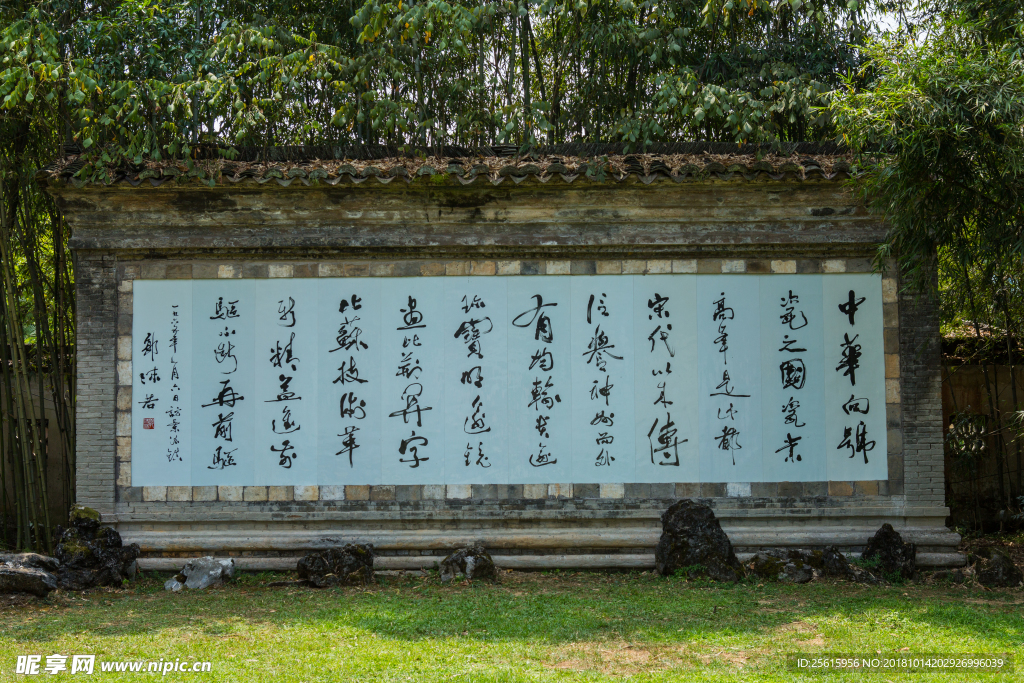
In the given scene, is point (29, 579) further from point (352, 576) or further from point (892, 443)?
point (892, 443)

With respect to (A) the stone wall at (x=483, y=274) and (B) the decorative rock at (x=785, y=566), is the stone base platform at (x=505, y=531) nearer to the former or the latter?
(A) the stone wall at (x=483, y=274)

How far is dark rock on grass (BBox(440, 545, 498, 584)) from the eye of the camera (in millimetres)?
6172

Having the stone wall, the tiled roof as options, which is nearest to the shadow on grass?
the stone wall

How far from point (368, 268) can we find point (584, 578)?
3262 mm

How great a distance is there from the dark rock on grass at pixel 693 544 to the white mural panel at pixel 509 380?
15.5 inches

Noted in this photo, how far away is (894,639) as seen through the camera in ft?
15.1

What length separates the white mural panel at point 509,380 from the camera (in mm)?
6586

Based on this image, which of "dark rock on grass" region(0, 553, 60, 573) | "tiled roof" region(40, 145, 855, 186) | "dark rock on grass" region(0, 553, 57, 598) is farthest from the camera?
"tiled roof" region(40, 145, 855, 186)

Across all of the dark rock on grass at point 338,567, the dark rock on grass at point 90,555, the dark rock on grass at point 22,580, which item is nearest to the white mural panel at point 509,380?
the dark rock on grass at point 90,555

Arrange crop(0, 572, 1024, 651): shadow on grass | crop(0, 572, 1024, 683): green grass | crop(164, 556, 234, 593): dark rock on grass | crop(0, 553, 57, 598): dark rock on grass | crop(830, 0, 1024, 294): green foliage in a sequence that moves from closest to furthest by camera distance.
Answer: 1. crop(0, 572, 1024, 683): green grass
2. crop(0, 572, 1024, 651): shadow on grass
3. crop(830, 0, 1024, 294): green foliage
4. crop(0, 553, 57, 598): dark rock on grass
5. crop(164, 556, 234, 593): dark rock on grass

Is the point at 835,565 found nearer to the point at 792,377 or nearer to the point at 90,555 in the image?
the point at 792,377

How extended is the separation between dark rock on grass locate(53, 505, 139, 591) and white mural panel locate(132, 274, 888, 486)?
52cm

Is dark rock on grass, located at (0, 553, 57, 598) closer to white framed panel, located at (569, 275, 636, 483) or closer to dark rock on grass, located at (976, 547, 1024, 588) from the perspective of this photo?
white framed panel, located at (569, 275, 636, 483)

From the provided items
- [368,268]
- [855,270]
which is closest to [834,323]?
[855,270]
